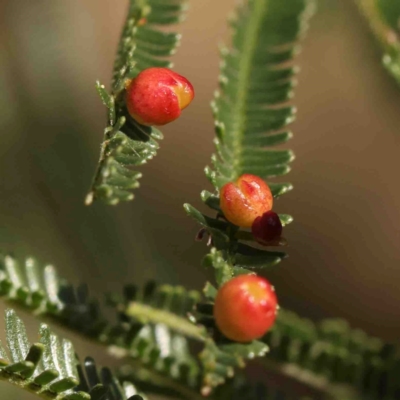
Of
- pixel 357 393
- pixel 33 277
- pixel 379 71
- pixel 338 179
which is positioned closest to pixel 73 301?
pixel 33 277

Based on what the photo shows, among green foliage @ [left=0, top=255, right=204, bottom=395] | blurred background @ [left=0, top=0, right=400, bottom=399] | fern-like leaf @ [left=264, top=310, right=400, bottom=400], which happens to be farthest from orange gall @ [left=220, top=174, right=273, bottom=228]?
blurred background @ [left=0, top=0, right=400, bottom=399]

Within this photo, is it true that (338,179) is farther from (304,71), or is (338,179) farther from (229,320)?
(229,320)

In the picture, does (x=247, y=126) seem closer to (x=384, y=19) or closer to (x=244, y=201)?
(x=244, y=201)

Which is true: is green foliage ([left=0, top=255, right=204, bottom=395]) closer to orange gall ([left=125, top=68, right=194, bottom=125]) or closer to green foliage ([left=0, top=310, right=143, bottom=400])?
green foliage ([left=0, top=310, right=143, bottom=400])

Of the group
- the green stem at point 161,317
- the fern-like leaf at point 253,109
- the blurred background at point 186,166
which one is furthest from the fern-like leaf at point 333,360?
the blurred background at point 186,166

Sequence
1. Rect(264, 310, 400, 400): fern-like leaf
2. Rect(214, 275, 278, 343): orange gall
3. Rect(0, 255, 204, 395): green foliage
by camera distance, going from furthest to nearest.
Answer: Rect(264, 310, 400, 400): fern-like leaf
Rect(0, 255, 204, 395): green foliage
Rect(214, 275, 278, 343): orange gall

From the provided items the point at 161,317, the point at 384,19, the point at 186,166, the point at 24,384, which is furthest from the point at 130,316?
the point at 186,166
